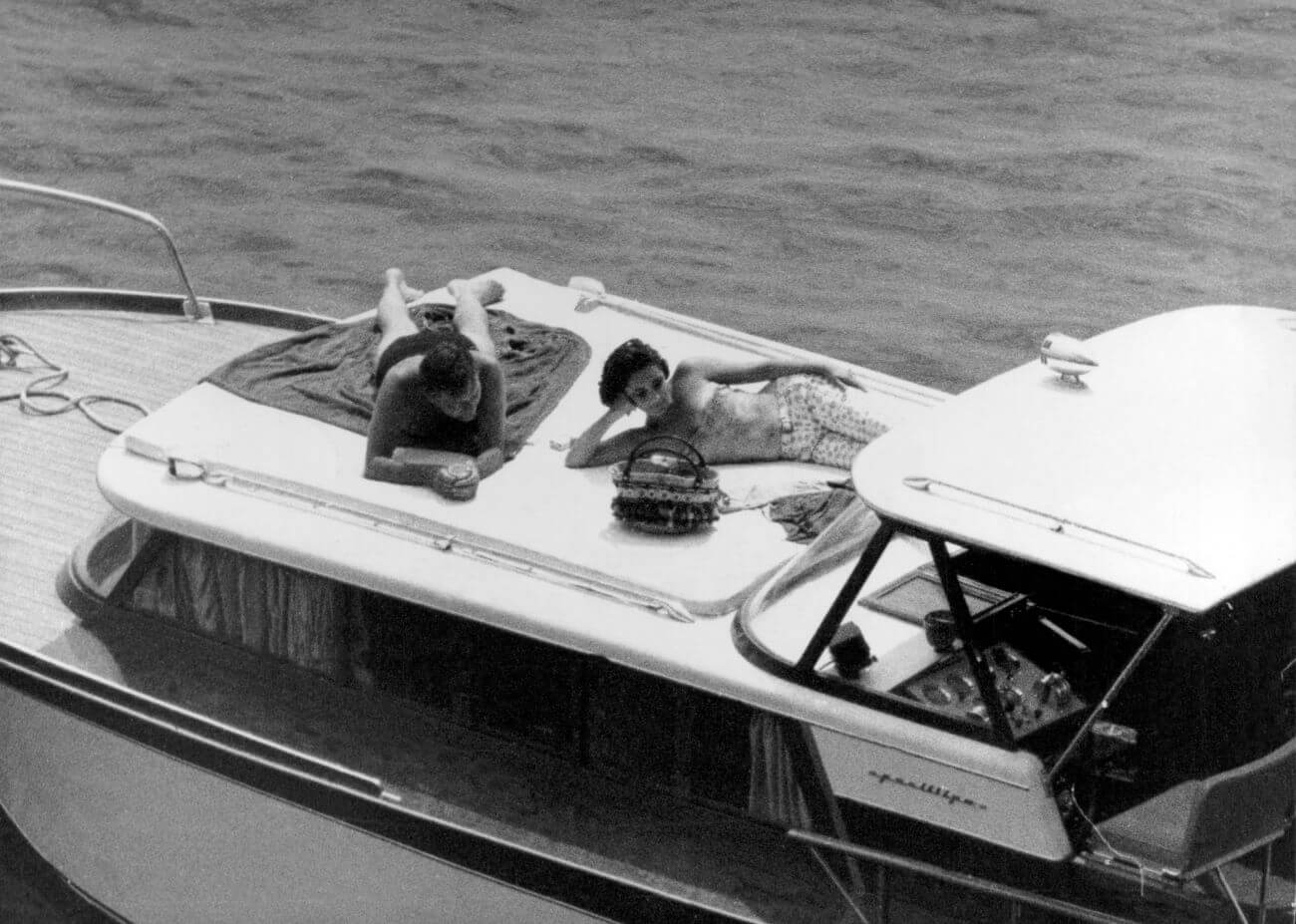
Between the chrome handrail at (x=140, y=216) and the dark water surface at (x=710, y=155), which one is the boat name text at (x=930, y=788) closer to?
the chrome handrail at (x=140, y=216)

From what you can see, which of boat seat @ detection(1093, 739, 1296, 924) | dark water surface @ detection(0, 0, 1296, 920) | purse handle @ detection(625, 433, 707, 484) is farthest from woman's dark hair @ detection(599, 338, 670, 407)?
dark water surface @ detection(0, 0, 1296, 920)

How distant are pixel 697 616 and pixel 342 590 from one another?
1.09 m

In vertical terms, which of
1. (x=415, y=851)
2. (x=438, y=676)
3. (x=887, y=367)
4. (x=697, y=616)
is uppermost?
(x=697, y=616)

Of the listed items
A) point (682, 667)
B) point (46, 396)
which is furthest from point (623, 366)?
point (46, 396)

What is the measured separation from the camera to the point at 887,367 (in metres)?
11.1

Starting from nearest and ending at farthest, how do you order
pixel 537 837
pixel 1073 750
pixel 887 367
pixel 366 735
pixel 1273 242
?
1. pixel 1073 750
2. pixel 537 837
3. pixel 366 735
4. pixel 887 367
5. pixel 1273 242

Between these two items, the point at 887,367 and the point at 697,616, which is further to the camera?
the point at 887,367

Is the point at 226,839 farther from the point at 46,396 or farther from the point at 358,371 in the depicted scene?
the point at 46,396

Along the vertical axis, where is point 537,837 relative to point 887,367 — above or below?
above

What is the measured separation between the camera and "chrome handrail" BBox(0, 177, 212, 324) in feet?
23.7

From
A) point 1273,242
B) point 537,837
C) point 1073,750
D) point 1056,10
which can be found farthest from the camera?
point 1056,10

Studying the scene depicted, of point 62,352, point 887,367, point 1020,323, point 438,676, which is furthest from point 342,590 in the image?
point 1020,323

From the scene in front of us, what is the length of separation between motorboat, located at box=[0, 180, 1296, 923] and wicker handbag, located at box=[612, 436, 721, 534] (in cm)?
6

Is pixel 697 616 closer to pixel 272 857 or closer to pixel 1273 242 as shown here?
pixel 272 857
